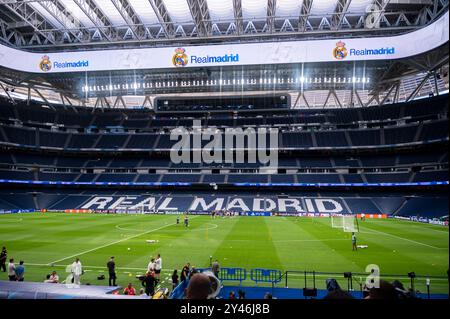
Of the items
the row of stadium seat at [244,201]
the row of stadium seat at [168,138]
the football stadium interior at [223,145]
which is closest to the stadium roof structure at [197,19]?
the football stadium interior at [223,145]

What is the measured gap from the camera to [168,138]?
75875mm

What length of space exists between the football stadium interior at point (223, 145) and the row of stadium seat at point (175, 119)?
36 centimetres

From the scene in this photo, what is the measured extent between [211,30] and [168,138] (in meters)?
33.1

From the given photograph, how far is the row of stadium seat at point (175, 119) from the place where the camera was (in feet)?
226

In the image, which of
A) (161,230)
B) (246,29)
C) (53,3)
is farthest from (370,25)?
(53,3)

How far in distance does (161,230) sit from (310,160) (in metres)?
45.6

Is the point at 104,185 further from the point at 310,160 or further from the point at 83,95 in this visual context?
the point at 310,160

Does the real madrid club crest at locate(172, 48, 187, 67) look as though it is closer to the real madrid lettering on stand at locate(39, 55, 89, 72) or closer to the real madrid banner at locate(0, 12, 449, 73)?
the real madrid banner at locate(0, 12, 449, 73)

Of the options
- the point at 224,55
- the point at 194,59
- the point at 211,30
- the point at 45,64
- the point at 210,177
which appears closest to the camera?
the point at 224,55

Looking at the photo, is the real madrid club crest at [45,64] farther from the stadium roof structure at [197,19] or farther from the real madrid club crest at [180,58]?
the real madrid club crest at [180,58]

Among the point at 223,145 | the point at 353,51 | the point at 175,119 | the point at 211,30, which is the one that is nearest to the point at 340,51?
the point at 353,51

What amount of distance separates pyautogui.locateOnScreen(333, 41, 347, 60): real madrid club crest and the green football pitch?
2452 centimetres

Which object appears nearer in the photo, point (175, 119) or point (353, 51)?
point (353, 51)

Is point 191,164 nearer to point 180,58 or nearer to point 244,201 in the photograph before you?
point 244,201
